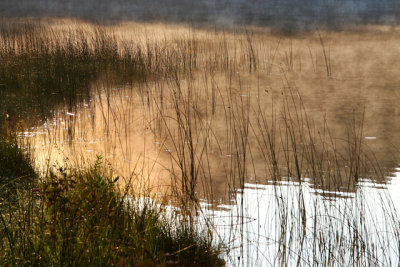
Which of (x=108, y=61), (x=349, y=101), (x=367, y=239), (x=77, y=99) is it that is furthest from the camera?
(x=108, y=61)

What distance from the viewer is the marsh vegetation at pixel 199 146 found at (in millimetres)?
2499

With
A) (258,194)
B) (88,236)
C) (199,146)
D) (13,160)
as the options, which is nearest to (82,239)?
(88,236)

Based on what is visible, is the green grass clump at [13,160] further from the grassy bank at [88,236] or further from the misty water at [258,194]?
the grassy bank at [88,236]

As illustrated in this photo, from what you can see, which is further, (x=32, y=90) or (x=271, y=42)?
(x=271, y=42)

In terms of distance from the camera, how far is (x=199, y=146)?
183 inches

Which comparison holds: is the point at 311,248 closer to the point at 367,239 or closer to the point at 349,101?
the point at 367,239

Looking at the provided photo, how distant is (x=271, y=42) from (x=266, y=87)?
4.48m

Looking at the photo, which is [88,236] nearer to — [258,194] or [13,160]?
[258,194]

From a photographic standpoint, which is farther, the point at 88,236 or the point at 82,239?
the point at 82,239

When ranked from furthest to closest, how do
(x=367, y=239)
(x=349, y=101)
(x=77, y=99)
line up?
(x=349, y=101)
(x=77, y=99)
(x=367, y=239)

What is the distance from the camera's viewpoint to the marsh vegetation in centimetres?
250

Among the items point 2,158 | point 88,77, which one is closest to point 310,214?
point 2,158

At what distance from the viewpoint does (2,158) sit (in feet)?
12.0

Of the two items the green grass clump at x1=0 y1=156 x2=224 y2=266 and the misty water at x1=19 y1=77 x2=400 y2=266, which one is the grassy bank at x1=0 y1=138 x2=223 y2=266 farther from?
the misty water at x1=19 y1=77 x2=400 y2=266
